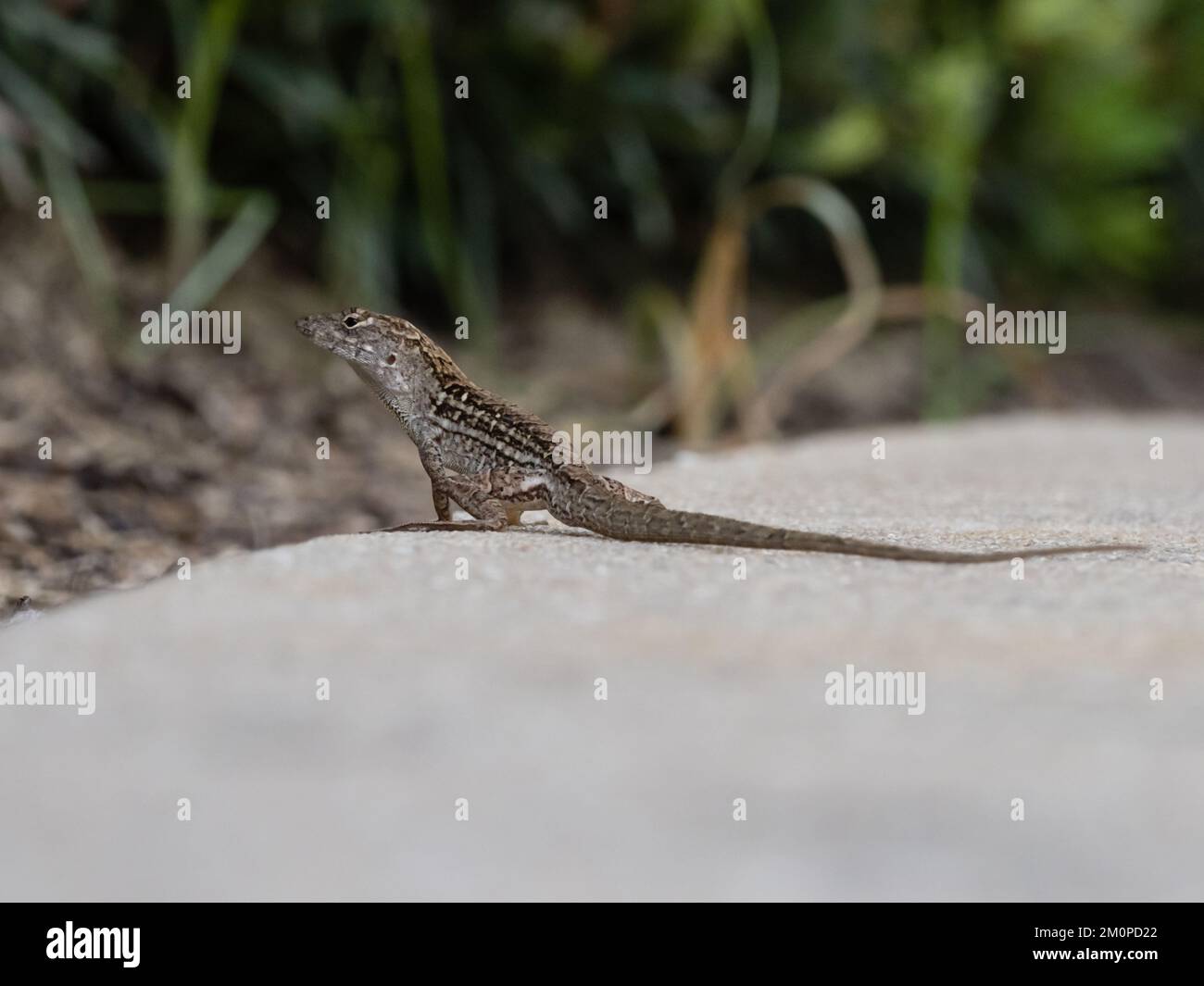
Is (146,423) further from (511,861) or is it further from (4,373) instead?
(511,861)

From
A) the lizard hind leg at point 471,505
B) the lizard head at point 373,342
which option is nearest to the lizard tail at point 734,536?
the lizard hind leg at point 471,505

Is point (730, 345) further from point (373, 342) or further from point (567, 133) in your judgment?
point (373, 342)

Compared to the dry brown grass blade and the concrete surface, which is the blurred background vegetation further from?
the concrete surface

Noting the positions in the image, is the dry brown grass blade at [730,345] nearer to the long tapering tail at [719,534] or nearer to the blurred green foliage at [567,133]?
the blurred green foliage at [567,133]

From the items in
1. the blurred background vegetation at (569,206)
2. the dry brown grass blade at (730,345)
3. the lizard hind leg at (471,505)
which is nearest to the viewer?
the lizard hind leg at (471,505)

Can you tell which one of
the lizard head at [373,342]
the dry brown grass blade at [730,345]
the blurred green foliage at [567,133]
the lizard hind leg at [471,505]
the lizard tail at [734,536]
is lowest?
the lizard tail at [734,536]

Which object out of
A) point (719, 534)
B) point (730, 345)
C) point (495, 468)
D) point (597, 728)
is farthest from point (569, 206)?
point (597, 728)

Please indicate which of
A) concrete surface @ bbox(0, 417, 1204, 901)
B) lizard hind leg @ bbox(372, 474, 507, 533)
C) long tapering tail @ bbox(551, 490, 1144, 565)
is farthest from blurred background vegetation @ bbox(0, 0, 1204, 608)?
concrete surface @ bbox(0, 417, 1204, 901)

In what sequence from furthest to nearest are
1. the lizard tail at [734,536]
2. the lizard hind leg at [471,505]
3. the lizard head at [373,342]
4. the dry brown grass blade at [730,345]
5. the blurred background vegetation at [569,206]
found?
the dry brown grass blade at [730,345], the blurred background vegetation at [569,206], the lizard head at [373,342], the lizard hind leg at [471,505], the lizard tail at [734,536]
